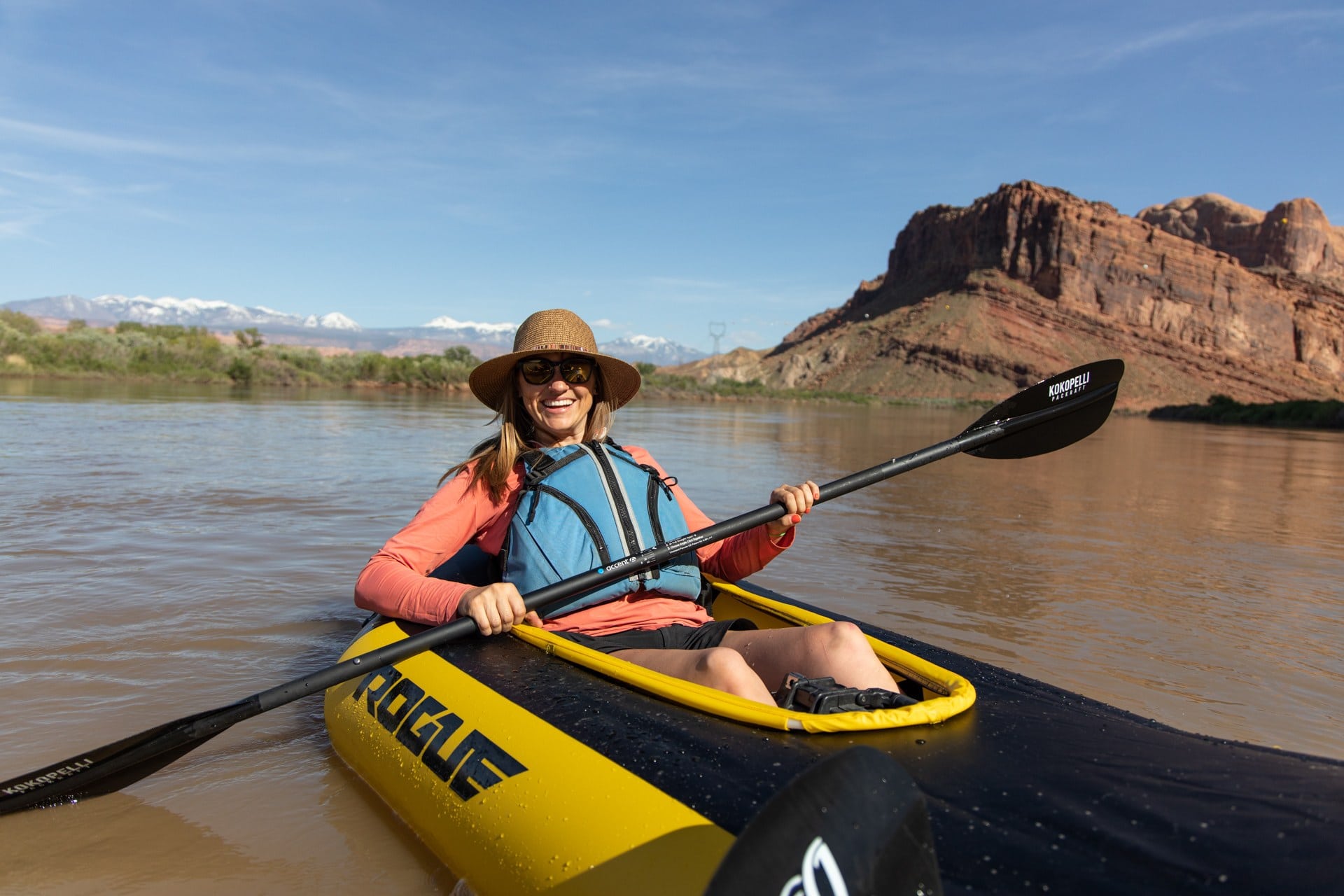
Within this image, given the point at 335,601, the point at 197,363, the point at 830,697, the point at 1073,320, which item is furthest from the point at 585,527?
the point at 1073,320

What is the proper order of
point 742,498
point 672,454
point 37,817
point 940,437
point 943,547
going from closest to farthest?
point 37,817 < point 943,547 < point 742,498 < point 672,454 < point 940,437

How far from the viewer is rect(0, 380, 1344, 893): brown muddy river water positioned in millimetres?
2434

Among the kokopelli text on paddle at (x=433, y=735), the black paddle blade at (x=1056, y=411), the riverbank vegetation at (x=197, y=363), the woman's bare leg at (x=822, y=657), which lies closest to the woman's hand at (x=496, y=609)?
the kokopelli text on paddle at (x=433, y=735)

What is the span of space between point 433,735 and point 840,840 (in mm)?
1301

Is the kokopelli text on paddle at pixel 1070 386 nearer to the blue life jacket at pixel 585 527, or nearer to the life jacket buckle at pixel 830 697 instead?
the blue life jacket at pixel 585 527

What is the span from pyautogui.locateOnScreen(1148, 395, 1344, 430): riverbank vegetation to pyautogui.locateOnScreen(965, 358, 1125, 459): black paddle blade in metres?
34.5

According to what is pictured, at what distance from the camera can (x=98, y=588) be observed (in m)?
4.66

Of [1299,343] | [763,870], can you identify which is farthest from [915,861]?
[1299,343]

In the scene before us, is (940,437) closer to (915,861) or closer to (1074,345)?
(915,861)

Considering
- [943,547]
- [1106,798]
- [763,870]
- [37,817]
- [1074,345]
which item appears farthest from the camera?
[1074,345]

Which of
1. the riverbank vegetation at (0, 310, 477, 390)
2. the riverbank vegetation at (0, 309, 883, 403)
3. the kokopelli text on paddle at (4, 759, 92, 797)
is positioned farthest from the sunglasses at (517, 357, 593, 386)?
the riverbank vegetation at (0, 310, 477, 390)

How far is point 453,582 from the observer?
8.54 feet

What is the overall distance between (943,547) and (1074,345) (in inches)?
2690

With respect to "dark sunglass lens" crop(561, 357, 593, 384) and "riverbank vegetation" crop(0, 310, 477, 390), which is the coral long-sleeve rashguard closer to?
"dark sunglass lens" crop(561, 357, 593, 384)
